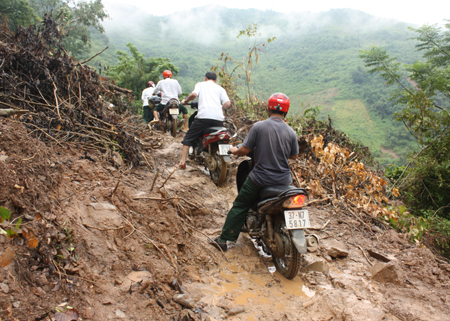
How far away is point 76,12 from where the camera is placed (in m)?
26.1

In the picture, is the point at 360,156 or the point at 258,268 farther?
the point at 360,156

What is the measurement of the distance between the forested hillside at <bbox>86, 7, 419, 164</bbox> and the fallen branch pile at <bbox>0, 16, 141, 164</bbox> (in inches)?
607

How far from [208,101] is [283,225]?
3.26 metres

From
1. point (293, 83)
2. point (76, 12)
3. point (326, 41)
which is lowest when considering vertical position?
point (293, 83)

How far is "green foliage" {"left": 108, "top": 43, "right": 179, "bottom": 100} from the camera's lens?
21.5 m

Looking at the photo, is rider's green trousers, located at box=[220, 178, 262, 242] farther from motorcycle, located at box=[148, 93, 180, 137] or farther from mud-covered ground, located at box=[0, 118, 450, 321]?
motorcycle, located at box=[148, 93, 180, 137]

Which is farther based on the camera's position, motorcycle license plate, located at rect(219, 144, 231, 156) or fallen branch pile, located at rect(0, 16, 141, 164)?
motorcycle license plate, located at rect(219, 144, 231, 156)

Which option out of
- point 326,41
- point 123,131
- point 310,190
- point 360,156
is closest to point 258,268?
point 310,190

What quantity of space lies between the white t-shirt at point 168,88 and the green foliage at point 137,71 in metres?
13.2

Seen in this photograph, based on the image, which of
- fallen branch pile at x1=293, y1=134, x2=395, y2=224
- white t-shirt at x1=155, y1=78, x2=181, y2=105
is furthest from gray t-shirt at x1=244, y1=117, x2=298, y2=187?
white t-shirt at x1=155, y1=78, x2=181, y2=105

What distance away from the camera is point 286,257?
3428 millimetres

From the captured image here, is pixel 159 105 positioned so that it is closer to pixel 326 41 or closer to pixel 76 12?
pixel 76 12

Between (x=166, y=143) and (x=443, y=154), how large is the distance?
709 centimetres

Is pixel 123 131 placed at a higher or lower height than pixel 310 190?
higher
